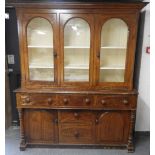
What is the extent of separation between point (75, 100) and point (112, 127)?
0.64 meters

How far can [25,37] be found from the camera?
2.21 m

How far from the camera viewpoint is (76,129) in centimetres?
235

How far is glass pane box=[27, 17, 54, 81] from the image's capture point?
7.52 feet

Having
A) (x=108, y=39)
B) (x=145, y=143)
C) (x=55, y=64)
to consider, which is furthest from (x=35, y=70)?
(x=145, y=143)

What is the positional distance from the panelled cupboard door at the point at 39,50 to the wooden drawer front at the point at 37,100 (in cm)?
16

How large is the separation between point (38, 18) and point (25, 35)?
285 mm

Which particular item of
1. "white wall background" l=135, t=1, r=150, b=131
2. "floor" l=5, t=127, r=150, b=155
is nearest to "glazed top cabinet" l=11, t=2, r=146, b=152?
"floor" l=5, t=127, r=150, b=155

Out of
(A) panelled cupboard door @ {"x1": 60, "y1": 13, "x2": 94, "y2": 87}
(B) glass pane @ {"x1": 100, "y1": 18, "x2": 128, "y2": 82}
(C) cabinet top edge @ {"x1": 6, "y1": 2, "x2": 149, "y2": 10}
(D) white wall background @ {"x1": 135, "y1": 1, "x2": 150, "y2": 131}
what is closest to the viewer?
(C) cabinet top edge @ {"x1": 6, "y1": 2, "x2": 149, "y2": 10}

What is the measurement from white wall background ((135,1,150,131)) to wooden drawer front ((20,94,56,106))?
1.36m

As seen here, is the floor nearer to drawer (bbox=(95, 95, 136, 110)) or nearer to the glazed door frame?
drawer (bbox=(95, 95, 136, 110))

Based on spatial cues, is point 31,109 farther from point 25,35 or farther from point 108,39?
point 108,39

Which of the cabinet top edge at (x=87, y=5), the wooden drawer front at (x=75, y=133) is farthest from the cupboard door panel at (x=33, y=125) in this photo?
the cabinet top edge at (x=87, y=5)

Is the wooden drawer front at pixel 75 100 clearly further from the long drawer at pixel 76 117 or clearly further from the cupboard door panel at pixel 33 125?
the cupboard door panel at pixel 33 125

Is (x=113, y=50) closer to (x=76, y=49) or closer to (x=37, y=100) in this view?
(x=76, y=49)
